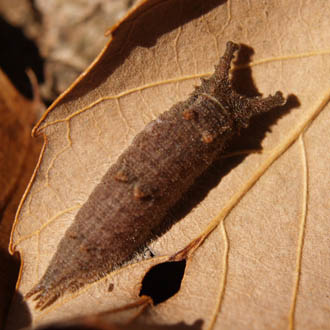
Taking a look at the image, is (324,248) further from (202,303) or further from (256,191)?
(202,303)

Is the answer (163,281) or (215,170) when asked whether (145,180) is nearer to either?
(215,170)

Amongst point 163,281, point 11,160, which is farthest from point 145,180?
point 11,160

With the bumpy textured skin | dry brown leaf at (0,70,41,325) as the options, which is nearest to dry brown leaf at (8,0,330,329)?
the bumpy textured skin

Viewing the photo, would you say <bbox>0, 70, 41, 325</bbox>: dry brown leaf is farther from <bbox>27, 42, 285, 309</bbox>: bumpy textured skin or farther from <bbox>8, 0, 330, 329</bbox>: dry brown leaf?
<bbox>27, 42, 285, 309</bbox>: bumpy textured skin

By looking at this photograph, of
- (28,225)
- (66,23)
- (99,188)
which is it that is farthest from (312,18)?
(66,23)

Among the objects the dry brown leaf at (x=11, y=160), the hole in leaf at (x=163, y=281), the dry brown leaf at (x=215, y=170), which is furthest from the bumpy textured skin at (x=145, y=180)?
the dry brown leaf at (x=11, y=160)
